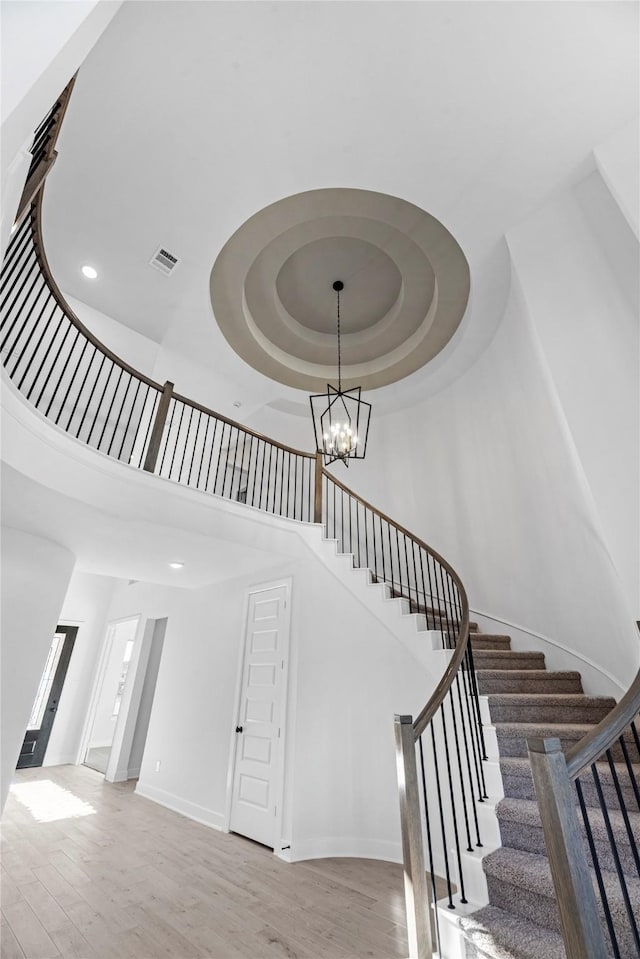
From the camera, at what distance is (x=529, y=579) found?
497cm

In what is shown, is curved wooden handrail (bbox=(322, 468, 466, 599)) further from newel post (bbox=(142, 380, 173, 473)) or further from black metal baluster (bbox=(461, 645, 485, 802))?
newel post (bbox=(142, 380, 173, 473))

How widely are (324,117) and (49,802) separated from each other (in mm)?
8233

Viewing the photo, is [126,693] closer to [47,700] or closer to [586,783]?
[47,700]

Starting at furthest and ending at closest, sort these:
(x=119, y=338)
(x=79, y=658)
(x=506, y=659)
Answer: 1. (x=79, y=658)
2. (x=119, y=338)
3. (x=506, y=659)

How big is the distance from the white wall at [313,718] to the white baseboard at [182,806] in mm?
18

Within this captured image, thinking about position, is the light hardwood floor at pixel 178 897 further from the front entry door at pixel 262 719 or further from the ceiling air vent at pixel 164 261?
the ceiling air vent at pixel 164 261

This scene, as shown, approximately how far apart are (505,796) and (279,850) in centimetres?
235

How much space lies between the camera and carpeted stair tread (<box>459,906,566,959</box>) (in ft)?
6.37

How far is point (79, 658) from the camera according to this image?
7953mm

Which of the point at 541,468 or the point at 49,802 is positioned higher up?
the point at 541,468

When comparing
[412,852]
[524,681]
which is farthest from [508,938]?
[524,681]

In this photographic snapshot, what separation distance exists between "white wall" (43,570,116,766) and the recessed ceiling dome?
18.2ft

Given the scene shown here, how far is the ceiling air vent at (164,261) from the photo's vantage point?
492 centimetres

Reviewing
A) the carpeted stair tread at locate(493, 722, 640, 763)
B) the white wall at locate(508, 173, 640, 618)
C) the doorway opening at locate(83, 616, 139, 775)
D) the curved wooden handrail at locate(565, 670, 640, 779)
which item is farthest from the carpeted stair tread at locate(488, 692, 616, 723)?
the doorway opening at locate(83, 616, 139, 775)
